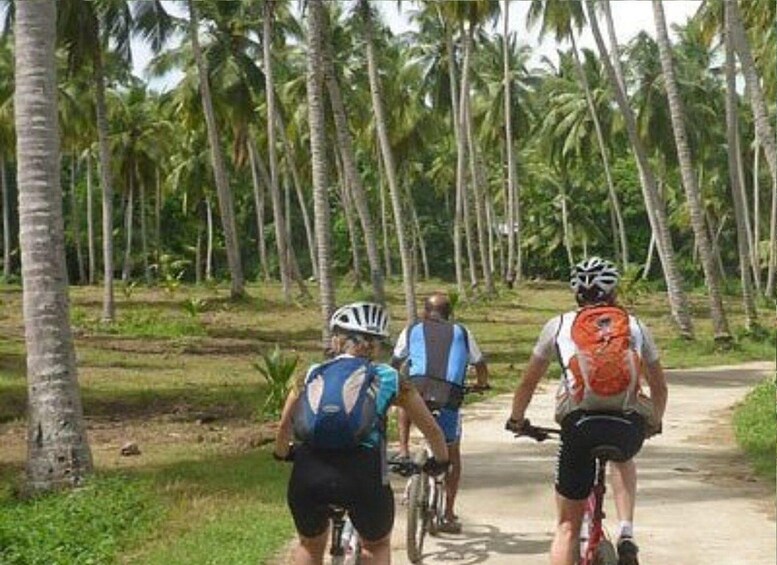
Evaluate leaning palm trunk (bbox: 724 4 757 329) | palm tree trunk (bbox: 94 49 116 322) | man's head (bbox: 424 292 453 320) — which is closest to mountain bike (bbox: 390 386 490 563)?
man's head (bbox: 424 292 453 320)

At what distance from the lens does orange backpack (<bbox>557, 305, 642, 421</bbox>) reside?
564 cm

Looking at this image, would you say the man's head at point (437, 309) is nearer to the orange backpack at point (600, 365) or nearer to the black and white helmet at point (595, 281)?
the black and white helmet at point (595, 281)

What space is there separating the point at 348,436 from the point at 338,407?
0.12 meters

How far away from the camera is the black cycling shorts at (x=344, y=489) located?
5.02 metres

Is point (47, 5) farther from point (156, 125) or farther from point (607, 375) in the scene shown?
point (156, 125)

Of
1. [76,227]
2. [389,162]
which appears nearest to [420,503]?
[389,162]

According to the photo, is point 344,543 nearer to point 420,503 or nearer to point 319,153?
point 420,503

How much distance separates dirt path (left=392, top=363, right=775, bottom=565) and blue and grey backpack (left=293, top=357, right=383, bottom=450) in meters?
3.45

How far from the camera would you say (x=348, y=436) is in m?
4.99

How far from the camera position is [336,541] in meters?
5.61

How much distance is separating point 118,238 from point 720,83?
93.1 feet

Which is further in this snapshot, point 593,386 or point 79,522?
point 79,522

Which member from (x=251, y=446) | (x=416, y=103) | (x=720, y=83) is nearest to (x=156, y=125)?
(x=416, y=103)

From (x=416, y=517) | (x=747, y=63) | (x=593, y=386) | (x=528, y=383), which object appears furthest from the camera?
(x=747, y=63)
